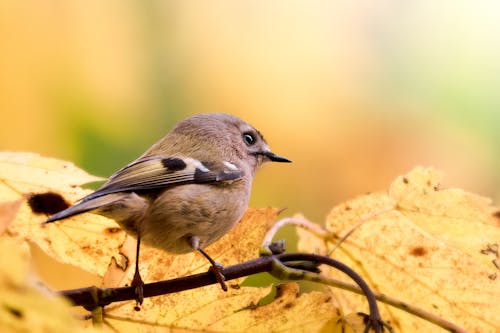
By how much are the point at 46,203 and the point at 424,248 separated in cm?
41

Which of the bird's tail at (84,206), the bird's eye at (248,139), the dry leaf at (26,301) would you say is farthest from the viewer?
the bird's eye at (248,139)

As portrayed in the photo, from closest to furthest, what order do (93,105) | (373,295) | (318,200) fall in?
(373,295)
(93,105)
(318,200)

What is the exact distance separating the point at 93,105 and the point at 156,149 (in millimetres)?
365

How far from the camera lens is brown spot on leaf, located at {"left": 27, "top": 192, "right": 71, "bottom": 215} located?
653 mm

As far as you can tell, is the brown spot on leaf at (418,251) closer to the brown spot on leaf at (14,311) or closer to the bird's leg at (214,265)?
the bird's leg at (214,265)

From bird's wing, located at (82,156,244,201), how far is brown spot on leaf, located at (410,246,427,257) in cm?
25

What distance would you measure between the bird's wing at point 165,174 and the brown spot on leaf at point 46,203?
0.04 m

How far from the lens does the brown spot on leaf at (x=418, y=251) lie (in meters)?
0.74

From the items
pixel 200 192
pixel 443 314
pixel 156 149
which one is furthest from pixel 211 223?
pixel 443 314

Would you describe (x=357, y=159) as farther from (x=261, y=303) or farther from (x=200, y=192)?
(x=261, y=303)

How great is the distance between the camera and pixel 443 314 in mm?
711

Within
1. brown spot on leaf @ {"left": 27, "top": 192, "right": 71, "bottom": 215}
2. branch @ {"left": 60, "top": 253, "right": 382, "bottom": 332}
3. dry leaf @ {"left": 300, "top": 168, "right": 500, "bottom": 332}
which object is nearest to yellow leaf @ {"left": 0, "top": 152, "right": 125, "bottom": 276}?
brown spot on leaf @ {"left": 27, "top": 192, "right": 71, "bottom": 215}

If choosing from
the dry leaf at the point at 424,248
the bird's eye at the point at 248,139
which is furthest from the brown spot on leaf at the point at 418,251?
the bird's eye at the point at 248,139

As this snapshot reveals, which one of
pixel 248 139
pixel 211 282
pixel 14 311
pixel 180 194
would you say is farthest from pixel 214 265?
pixel 248 139
